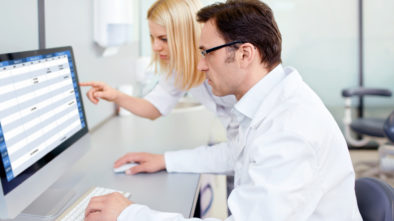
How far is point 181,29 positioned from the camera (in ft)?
4.73

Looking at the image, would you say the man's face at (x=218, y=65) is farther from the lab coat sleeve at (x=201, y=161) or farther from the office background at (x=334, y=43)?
the office background at (x=334, y=43)

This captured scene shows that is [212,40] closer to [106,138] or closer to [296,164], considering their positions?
[296,164]

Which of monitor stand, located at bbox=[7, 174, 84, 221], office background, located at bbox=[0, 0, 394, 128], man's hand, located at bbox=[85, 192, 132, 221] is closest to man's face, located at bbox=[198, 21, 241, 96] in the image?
man's hand, located at bbox=[85, 192, 132, 221]

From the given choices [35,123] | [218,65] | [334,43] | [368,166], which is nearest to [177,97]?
[218,65]

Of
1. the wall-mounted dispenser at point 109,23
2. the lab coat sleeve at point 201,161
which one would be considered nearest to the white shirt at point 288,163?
the lab coat sleeve at point 201,161

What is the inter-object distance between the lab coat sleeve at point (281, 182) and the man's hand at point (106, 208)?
0.28 metres

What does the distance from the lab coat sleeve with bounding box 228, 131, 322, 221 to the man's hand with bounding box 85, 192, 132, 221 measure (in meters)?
0.28

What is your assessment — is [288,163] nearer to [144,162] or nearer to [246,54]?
[246,54]

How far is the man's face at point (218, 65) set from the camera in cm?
105

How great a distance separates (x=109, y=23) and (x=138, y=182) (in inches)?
40.4

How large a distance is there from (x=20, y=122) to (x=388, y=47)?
3.64m

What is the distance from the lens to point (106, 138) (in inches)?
73.9

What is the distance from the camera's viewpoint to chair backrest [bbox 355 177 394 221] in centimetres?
88

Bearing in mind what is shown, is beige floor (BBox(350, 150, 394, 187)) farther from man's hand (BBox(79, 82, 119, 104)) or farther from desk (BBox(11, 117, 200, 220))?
man's hand (BBox(79, 82, 119, 104))
